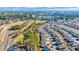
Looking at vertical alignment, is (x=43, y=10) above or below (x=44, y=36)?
above

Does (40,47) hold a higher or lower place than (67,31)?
lower
